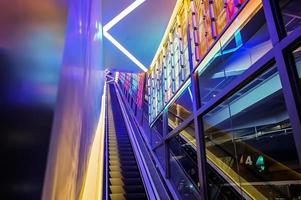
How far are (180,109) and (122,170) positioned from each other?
2.08 m

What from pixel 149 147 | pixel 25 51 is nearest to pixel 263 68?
pixel 25 51

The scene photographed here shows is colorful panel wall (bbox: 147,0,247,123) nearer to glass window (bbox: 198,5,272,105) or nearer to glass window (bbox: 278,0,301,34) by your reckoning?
glass window (bbox: 198,5,272,105)

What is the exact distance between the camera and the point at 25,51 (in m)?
0.56

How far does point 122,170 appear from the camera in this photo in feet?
19.7

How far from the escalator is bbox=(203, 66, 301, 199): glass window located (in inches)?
81.1

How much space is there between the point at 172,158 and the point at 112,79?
53.4 feet

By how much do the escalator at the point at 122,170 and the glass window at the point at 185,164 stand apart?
81 centimetres

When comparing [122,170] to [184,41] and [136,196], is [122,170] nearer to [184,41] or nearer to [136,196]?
[136,196]

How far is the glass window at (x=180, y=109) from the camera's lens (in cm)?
475

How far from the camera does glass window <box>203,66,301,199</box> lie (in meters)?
2.65

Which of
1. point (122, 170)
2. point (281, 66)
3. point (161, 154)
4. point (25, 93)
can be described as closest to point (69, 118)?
point (25, 93)

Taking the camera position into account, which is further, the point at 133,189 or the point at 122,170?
the point at 122,170

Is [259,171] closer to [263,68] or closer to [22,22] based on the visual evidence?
[263,68]

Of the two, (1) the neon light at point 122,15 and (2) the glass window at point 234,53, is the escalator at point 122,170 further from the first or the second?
(1) the neon light at point 122,15
